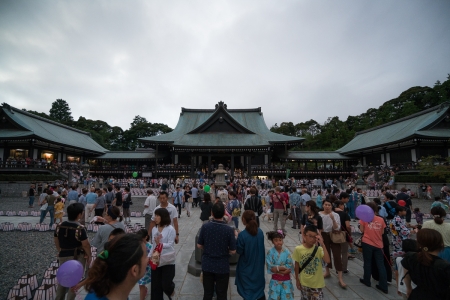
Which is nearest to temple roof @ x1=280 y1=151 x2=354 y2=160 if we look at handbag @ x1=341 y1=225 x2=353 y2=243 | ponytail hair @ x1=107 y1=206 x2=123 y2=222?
handbag @ x1=341 y1=225 x2=353 y2=243

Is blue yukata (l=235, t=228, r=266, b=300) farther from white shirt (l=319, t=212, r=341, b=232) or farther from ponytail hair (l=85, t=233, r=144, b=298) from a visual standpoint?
white shirt (l=319, t=212, r=341, b=232)

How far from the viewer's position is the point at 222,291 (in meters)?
3.01

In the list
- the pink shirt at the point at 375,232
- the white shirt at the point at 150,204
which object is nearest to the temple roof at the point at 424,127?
the pink shirt at the point at 375,232

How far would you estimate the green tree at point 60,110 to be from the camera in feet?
200

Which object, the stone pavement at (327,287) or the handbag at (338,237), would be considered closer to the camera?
the stone pavement at (327,287)

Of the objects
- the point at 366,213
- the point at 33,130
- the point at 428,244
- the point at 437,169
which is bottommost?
the point at 366,213

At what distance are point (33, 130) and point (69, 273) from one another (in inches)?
1160

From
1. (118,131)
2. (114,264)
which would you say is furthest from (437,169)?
(118,131)

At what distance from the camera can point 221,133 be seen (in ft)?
100

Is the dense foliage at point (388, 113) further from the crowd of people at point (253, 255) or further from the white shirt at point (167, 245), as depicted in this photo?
the white shirt at point (167, 245)

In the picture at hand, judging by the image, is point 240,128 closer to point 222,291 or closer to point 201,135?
point 201,135

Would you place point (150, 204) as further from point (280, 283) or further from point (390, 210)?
point (390, 210)

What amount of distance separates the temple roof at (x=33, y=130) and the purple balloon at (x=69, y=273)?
2635cm

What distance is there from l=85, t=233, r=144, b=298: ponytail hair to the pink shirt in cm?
439
